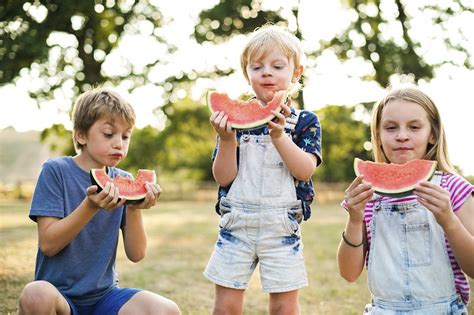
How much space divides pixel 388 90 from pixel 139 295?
71.5 inches

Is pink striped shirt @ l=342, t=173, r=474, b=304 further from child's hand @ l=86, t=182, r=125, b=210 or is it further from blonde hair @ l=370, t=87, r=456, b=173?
child's hand @ l=86, t=182, r=125, b=210

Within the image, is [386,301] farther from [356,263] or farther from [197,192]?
[197,192]

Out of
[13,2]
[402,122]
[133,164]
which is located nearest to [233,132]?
[402,122]

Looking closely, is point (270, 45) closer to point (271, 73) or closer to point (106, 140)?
point (271, 73)

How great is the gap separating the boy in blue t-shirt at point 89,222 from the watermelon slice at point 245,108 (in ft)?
1.65

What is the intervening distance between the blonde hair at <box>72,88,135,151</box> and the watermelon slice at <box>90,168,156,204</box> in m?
0.32

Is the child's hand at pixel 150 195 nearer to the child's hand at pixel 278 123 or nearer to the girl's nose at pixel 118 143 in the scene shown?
the girl's nose at pixel 118 143

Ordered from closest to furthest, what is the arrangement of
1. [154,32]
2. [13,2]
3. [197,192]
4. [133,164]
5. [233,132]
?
[233,132] → [13,2] → [154,32] → [197,192] → [133,164]

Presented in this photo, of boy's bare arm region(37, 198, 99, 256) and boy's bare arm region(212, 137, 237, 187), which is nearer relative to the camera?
boy's bare arm region(37, 198, 99, 256)

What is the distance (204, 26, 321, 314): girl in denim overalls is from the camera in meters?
3.46

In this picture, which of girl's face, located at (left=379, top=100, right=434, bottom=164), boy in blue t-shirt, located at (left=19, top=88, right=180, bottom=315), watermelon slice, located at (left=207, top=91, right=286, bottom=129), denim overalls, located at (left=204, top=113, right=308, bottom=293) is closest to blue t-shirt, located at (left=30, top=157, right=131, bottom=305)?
boy in blue t-shirt, located at (left=19, top=88, right=180, bottom=315)

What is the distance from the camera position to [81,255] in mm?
3498

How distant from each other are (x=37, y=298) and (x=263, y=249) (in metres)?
1.22

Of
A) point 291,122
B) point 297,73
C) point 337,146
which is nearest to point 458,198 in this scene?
point 291,122
